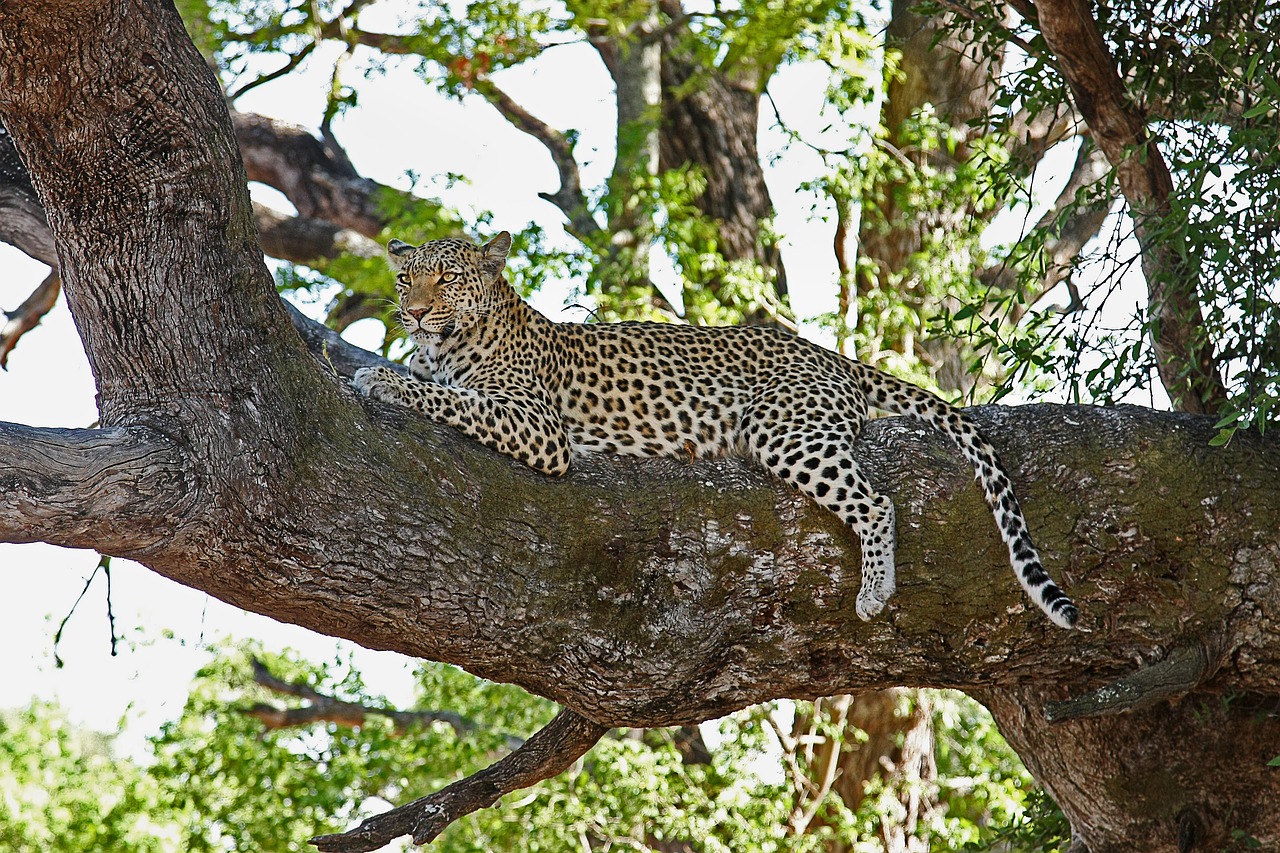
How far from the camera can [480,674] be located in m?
5.34

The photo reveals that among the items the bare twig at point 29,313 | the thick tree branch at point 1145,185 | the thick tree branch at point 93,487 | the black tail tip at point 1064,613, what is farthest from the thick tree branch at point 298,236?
the black tail tip at point 1064,613

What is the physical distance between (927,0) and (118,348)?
546 centimetres

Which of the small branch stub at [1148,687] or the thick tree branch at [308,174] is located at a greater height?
the thick tree branch at [308,174]

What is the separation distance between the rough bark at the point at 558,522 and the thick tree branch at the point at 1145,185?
77cm

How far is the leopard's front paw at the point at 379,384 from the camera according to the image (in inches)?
222

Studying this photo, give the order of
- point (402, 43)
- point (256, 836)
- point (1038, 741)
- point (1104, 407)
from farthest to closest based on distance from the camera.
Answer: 1. point (402, 43)
2. point (256, 836)
3. point (1038, 741)
4. point (1104, 407)

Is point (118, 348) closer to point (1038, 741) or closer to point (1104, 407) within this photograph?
point (1104, 407)

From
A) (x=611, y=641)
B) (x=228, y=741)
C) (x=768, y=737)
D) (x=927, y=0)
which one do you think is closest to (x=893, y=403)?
(x=611, y=641)

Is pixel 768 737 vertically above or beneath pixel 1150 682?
above

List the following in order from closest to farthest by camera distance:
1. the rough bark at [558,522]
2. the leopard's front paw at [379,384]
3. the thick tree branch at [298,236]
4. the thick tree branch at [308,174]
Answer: the rough bark at [558,522] → the leopard's front paw at [379,384] → the thick tree branch at [298,236] → the thick tree branch at [308,174]

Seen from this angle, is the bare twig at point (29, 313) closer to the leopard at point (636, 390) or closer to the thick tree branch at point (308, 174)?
the leopard at point (636, 390)

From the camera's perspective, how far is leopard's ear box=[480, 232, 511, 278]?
6945mm

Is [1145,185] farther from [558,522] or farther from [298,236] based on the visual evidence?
[298,236]

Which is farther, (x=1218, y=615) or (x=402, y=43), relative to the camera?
(x=402, y=43)
